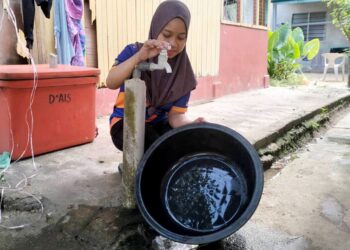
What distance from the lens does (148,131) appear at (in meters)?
2.08

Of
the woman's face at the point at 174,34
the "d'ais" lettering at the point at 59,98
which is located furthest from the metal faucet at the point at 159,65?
the "d'ais" lettering at the point at 59,98

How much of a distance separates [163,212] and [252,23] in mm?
6502

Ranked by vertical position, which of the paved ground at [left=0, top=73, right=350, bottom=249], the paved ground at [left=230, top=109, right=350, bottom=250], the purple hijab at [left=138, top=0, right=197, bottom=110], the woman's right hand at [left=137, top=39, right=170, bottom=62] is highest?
the woman's right hand at [left=137, top=39, right=170, bottom=62]

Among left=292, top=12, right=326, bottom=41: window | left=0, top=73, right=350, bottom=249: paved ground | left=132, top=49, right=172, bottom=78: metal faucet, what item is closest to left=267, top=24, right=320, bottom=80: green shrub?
left=292, top=12, right=326, bottom=41: window

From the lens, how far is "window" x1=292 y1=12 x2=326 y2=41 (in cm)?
1494

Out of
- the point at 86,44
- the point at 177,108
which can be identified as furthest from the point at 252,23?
the point at 177,108

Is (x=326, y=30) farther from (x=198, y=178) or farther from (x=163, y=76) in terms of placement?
(x=198, y=178)

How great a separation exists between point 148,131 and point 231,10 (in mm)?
5336

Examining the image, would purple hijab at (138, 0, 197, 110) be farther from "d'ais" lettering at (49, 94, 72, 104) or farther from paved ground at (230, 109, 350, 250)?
"d'ais" lettering at (49, 94, 72, 104)

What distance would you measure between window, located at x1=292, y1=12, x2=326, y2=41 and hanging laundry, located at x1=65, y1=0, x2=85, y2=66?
44.5 ft

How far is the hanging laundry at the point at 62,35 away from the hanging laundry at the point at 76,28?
1.6 inches

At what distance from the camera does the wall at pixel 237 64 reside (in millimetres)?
6126

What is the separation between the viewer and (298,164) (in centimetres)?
308

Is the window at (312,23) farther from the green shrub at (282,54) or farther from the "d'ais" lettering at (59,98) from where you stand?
the "d'ais" lettering at (59,98)
